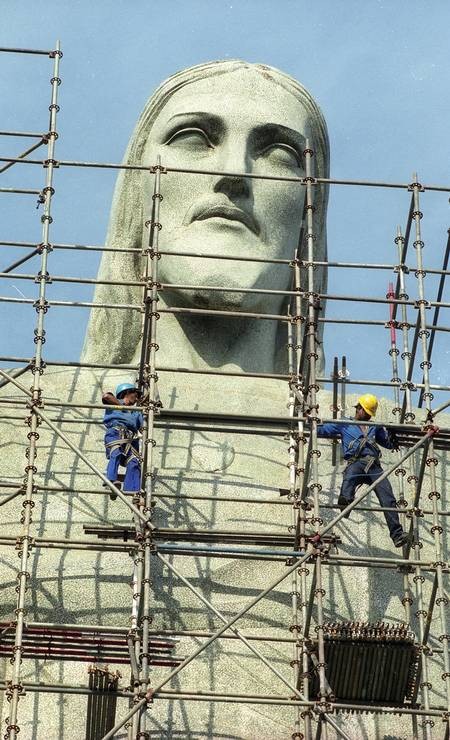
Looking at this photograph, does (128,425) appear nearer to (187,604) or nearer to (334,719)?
(187,604)

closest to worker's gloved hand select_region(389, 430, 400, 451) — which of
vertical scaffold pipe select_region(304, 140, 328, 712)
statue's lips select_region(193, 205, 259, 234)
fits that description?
vertical scaffold pipe select_region(304, 140, 328, 712)

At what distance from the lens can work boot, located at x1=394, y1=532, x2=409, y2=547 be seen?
23.2 m

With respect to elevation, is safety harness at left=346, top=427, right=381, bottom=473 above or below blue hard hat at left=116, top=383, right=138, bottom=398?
below

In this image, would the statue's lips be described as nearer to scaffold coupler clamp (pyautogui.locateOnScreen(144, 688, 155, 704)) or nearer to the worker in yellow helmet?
the worker in yellow helmet

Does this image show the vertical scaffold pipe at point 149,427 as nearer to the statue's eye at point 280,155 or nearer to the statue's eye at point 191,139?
the statue's eye at point 191,139

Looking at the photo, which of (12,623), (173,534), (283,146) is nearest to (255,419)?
(173,534)

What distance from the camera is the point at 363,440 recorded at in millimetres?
23766

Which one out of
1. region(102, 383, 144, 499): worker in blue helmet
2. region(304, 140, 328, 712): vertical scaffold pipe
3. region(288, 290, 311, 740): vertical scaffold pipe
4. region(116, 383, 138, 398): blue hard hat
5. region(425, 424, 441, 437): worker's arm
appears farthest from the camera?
region(116, 383, 138, 398): blue hard hat

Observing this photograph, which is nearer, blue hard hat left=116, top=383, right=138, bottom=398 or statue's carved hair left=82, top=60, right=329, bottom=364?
blue hard hat left=116, top=383, right=138, bottom=398

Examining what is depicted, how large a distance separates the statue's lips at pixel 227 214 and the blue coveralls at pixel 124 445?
4.06 m

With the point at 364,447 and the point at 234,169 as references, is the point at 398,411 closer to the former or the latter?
the point at 364,447

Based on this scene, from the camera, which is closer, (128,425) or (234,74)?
(128,425)

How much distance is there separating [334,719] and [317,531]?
4.94 feet

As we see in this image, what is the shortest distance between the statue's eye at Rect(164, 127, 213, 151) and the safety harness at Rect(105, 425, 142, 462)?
5279mm
